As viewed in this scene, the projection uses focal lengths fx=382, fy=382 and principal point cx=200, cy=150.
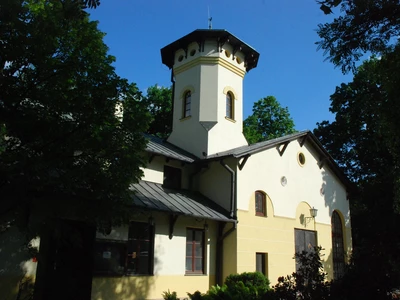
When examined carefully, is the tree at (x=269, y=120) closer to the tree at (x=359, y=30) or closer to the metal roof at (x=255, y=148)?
the metal roof at (x=255, y=148)

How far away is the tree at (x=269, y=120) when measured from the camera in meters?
28.9

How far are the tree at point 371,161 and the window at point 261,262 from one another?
12.6ft

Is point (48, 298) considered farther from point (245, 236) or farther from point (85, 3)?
point (85, 3)

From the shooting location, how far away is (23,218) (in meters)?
6.43

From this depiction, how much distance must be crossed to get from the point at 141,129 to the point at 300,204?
1158 cm

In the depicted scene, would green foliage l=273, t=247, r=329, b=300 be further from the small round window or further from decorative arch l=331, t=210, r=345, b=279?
decorative arch l=331, t=210, r=345, b=279

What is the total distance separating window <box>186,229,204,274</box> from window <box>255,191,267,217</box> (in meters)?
2.77

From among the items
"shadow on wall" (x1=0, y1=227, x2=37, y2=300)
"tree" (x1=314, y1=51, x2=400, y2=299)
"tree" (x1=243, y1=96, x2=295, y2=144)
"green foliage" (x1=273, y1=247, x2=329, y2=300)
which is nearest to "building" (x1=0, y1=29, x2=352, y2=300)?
"shadow on wall" (x1=0, y1=227, x2=37, y2=300)

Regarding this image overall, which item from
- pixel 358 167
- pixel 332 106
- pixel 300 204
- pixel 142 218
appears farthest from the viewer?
pixel 332 106

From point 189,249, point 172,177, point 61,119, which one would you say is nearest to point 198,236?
point 189,249

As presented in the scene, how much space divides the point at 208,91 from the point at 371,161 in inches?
468

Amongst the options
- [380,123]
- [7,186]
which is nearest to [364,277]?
[380,123]

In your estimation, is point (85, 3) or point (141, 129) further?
point (141, 129)

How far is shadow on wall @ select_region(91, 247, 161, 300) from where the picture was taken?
34.9 ft
